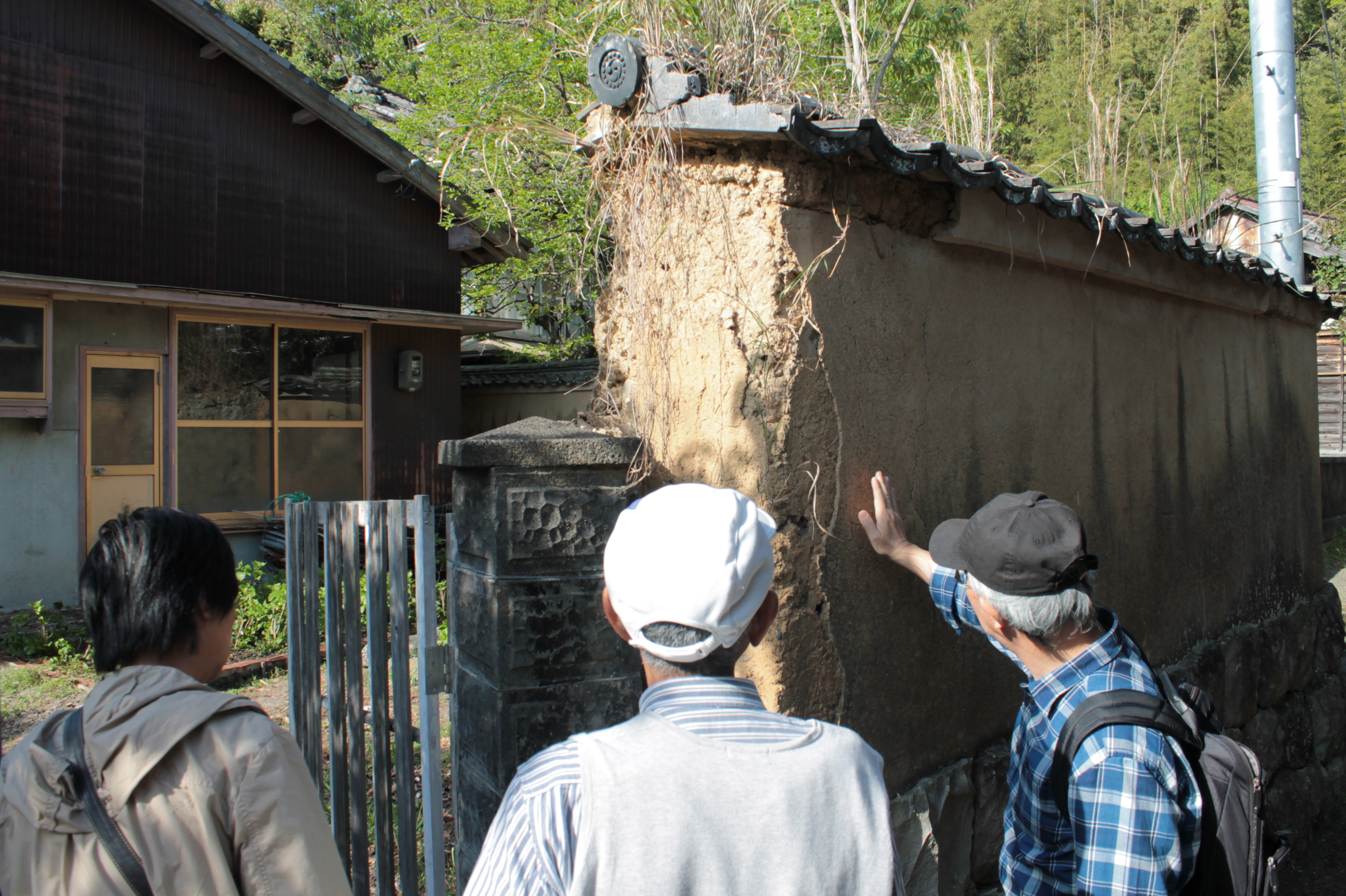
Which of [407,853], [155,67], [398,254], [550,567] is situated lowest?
[407,853]

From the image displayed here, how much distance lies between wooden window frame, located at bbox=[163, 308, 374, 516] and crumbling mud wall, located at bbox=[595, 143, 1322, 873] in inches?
284

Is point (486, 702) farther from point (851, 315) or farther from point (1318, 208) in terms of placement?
point (1318, 208)

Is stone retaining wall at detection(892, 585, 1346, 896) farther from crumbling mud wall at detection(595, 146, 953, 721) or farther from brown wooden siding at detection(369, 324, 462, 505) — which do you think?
brown wooden siding at detection(369, 324, 462, 505)

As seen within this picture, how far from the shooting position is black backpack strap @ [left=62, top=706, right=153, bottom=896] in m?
1.39

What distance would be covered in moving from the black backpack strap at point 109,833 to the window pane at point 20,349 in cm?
796

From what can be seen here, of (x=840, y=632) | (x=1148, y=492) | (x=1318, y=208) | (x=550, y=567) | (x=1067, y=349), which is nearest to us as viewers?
(x=550, y=567)

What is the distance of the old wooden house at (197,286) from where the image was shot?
25.9 ft

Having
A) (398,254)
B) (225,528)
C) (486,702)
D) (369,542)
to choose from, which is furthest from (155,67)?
(486,702)

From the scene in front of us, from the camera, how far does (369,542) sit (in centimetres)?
263

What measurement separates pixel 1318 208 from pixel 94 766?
724 inches

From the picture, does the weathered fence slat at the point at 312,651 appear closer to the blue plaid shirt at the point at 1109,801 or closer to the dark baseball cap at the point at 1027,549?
the dark baseball cap at the point at 1027,549

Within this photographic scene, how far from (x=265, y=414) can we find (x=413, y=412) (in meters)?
1.58

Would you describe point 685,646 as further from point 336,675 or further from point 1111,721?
point 336,675

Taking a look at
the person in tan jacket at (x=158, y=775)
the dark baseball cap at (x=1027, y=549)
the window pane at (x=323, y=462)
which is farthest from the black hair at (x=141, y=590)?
the window pane at (x=323, y=462)
